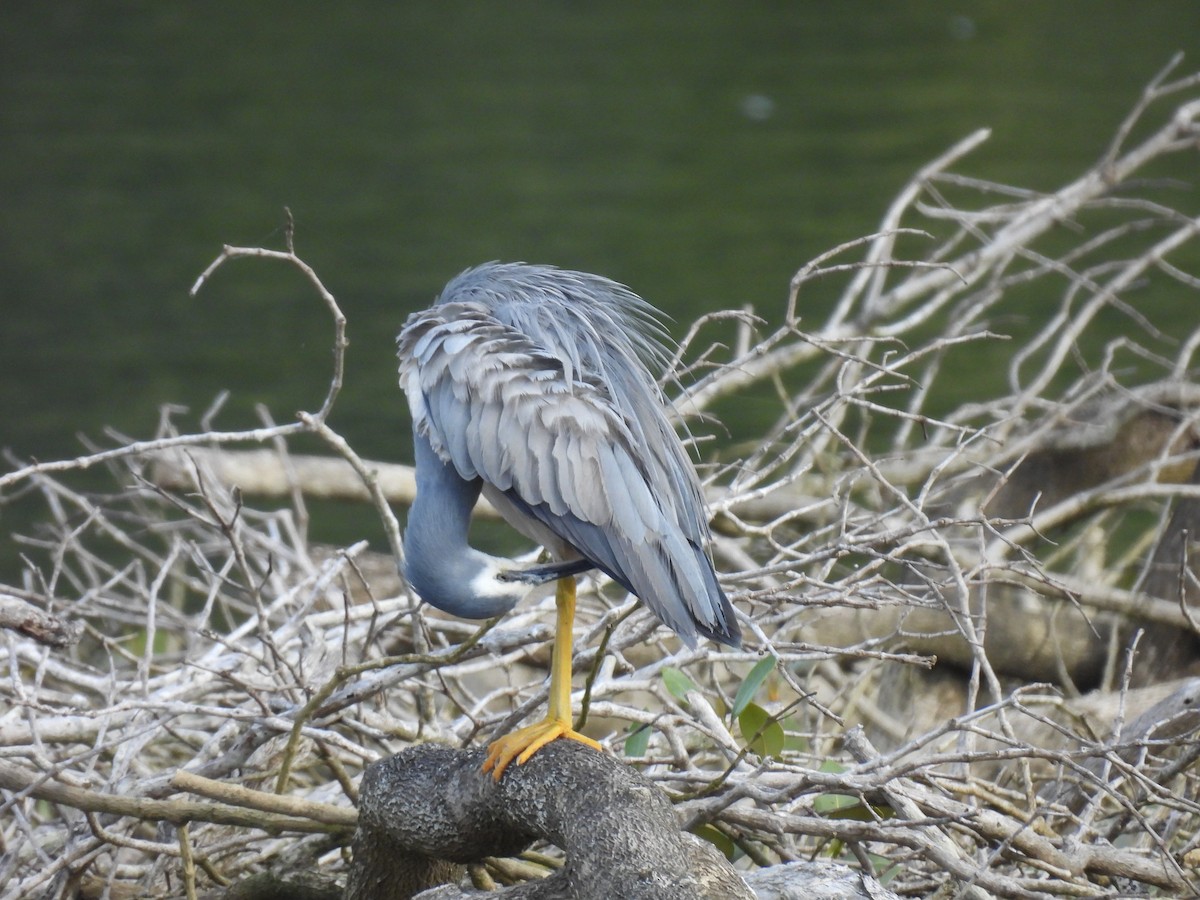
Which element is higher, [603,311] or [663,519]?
[603,311]

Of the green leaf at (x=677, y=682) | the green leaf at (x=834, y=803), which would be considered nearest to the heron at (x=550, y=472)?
the green leaf at (x=677, y=682)

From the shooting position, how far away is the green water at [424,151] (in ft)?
38.2

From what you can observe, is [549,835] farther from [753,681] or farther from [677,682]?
[677,682]

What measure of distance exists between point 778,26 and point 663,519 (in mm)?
20988

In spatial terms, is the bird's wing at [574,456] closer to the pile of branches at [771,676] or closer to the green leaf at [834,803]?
the pile of branches at [771,676]

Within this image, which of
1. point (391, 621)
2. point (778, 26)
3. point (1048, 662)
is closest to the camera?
point (391, 621)

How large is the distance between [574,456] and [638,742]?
2.25 feet

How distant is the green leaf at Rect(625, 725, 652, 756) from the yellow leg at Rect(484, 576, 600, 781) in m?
0.28

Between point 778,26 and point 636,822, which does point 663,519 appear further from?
point 778,26

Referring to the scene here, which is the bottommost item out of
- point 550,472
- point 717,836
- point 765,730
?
point 717,836

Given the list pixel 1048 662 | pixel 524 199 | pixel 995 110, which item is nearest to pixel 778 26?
pixel 995 110

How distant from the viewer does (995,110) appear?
17.0 m

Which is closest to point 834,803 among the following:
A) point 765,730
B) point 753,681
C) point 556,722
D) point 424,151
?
point 765,730

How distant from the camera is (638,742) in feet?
10.1
